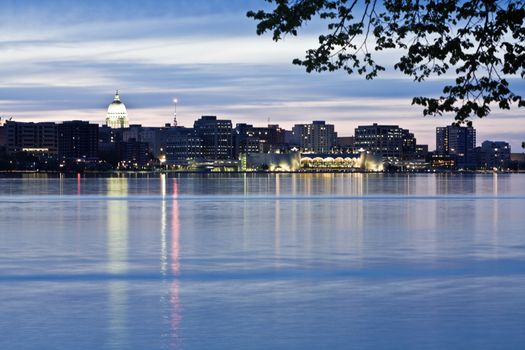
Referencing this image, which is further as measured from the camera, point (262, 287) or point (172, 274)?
point (172, 274)

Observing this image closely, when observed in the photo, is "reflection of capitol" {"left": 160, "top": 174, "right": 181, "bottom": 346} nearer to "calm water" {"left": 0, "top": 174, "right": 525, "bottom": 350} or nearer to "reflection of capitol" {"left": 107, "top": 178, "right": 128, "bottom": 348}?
"calm water" {"left": 0, "top": 174, "right": 525, "bottom": 350}

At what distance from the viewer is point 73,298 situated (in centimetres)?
1753

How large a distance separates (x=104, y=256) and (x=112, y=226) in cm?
1252

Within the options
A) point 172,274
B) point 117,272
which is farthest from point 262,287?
point 117,272

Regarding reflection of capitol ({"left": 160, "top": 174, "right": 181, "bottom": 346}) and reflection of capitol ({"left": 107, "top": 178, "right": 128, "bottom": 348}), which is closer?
reflection of capitol ({"left": 107, "top": 178, "right": 128, "bottom": 348})

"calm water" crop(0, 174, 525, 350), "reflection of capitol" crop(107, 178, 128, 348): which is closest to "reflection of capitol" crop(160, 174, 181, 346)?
"calm water" crop(0, 174, 525, 350)

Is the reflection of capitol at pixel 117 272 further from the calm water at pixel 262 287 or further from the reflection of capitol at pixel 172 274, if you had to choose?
the reflection of capitol at pixel 172 274

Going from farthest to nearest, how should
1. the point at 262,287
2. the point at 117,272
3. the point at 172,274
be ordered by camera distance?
1. the point at 117,272
2. the point at 172,274
3. the point at 262,287

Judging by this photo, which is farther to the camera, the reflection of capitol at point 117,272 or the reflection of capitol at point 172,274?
the reflection of capitol at point 172,274

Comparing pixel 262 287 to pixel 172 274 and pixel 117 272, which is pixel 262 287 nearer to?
pixel 172 274

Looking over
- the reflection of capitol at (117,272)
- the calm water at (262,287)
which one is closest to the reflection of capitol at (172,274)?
the calm water at (262,287)

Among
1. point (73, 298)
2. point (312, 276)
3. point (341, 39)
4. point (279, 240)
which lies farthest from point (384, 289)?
point (279, 240)

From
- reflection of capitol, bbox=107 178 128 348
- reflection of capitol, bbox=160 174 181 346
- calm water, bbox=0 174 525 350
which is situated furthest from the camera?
reflection of capitol, bbox=160 174 181 346

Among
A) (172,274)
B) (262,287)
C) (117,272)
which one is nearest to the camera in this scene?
(262,287)
